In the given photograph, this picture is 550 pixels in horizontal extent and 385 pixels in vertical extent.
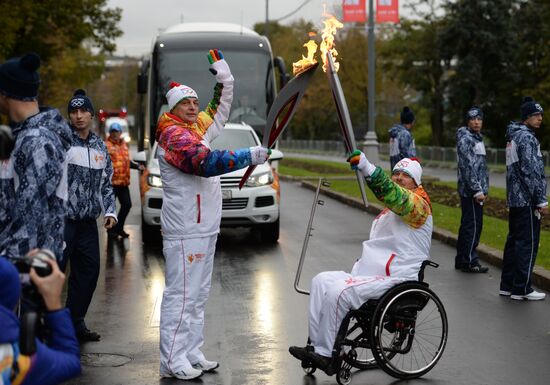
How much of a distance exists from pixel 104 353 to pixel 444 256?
6.49 meters

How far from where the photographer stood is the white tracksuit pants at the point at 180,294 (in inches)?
262

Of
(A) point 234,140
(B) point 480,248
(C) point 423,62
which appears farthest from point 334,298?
(C) point 423,62

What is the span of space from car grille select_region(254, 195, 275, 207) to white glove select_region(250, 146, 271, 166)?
7.85 meters

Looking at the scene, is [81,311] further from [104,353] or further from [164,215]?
[164,215]

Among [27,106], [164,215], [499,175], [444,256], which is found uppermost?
[27,106]

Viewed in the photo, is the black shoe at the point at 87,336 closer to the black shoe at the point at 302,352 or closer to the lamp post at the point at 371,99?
the black shoe at the point at 302,352

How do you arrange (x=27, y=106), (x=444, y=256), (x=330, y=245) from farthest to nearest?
(x=330, y=245) < (x=444, y=256) < (x=27, y=106)

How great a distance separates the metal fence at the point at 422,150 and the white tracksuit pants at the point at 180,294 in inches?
1053

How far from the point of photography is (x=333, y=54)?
21.6 feet

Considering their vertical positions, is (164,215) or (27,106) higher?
(27,106)

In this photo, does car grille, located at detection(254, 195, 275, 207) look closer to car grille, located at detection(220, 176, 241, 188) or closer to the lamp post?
car grille, located at detection(220, 176, 241, 188)

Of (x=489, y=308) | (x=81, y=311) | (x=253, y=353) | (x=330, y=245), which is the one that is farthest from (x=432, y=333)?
(x=330, y=245)

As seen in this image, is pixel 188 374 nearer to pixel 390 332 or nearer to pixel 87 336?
pixel 390 332

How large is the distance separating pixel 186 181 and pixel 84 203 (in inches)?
57.3
